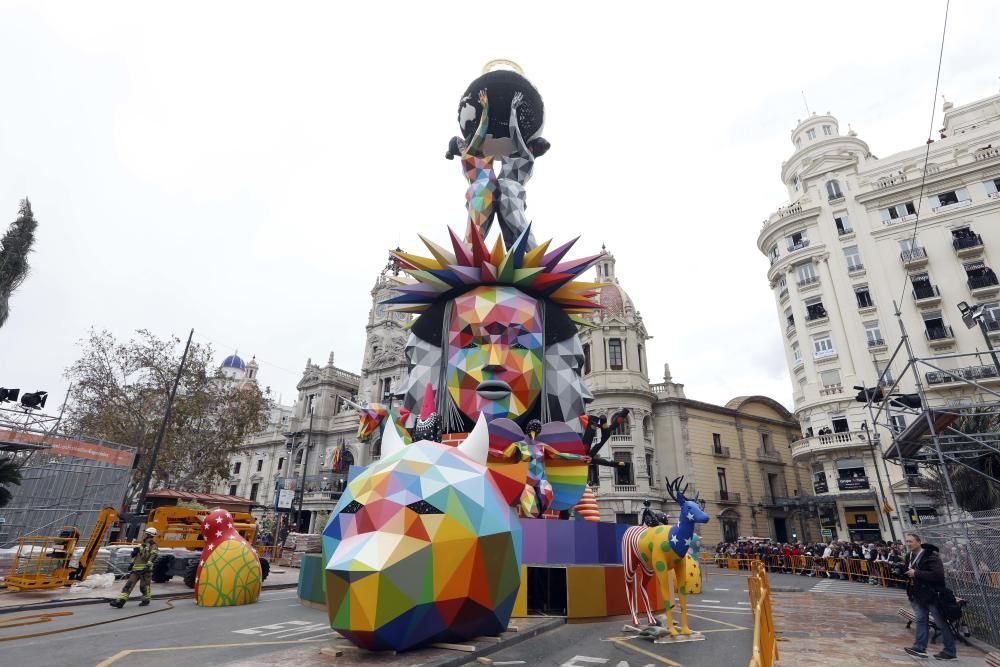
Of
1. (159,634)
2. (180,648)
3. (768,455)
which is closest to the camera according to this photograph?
(180,648)

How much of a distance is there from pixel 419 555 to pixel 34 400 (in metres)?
15.9

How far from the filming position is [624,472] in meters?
34.7

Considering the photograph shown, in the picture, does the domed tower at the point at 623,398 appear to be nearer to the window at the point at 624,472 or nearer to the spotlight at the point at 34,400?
the window at the point at 624,472

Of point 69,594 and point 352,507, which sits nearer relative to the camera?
point 352,507

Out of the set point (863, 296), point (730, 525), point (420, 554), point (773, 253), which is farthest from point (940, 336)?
point (420, 554)

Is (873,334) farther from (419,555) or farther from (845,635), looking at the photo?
(419,555)

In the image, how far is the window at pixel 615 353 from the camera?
122 feet

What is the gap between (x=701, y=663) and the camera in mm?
6520

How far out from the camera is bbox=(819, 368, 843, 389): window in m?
30.9

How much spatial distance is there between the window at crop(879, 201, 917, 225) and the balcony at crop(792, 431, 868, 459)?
14.3 m

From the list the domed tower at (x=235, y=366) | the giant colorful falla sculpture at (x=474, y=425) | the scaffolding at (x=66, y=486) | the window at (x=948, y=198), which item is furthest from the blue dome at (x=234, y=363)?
the window at (x=948, y=198)

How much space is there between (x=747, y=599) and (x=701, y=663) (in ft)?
29.8

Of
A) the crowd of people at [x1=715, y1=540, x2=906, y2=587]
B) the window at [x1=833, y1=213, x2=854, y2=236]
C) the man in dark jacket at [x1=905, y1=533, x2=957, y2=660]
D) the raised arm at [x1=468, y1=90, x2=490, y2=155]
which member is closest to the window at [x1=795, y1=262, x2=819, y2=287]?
the window at [x1=833, y1=213, x2=854, y2=236]

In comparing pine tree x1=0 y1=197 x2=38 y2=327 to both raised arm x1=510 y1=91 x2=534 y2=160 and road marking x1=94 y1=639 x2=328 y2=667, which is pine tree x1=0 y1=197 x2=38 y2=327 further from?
raised arm x1=510 y1=91 x2=534 y2=160
